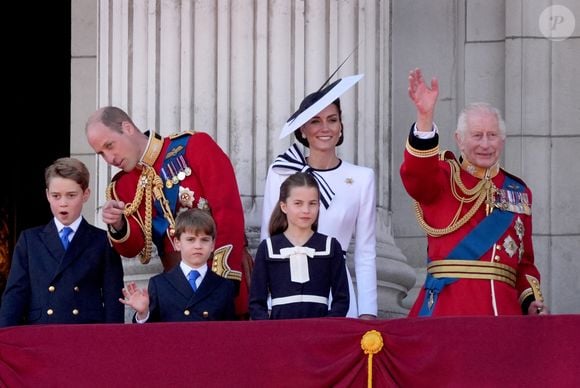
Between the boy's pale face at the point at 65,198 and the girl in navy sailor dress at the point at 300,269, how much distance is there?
870 mm

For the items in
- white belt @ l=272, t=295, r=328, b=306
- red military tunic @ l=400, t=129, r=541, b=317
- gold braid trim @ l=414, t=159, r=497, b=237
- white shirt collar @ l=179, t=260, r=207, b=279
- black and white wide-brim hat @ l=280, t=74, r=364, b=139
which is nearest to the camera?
white belt @ l=272, t=295, r=328, b=306

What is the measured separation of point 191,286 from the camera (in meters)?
8.91

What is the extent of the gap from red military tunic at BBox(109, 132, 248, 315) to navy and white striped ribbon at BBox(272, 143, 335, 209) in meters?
0.26

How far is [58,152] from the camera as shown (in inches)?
538

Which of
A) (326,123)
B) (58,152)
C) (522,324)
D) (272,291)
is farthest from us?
(58,152)

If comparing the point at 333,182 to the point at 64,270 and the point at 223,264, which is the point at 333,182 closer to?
the point at 223,264

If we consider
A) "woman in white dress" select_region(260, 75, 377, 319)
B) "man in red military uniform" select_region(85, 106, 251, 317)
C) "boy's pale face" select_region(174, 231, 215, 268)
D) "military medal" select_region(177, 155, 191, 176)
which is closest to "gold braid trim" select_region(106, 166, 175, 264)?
"man in red military uniform" select_region(85, 106, 251, 317)

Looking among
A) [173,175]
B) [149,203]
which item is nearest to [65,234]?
[149,203]

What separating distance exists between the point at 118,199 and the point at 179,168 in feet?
1.15

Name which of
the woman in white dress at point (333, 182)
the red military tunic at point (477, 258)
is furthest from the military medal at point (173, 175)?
the red military tunic at point (477, 258)

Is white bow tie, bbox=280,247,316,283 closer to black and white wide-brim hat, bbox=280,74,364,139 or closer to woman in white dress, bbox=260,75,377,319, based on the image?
woman in white dress, bbox=260,75,377,319

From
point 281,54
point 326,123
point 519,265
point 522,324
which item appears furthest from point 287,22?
point 522,324

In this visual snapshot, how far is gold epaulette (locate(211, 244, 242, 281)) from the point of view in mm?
9188

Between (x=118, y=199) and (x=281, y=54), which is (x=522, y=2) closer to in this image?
(x=281, y=54)
